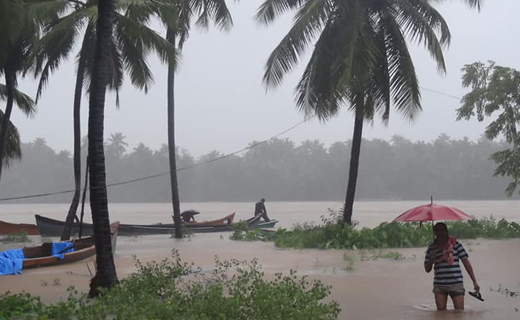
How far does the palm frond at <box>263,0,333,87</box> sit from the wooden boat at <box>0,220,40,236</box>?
11.1m

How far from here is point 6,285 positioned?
1019 cm

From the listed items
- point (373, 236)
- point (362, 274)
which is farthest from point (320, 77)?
point (362, 274)

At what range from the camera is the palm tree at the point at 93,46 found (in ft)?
41.1

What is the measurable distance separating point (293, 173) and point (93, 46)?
62753 millimetres

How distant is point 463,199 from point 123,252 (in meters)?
58.4

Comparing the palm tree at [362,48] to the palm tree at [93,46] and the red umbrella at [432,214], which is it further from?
the red umbrella at [432,214]

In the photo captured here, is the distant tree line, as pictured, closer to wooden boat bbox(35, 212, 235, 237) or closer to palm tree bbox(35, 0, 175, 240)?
wooden boat bbox(35, 212, 235, 237)

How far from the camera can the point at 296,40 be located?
15.9 m

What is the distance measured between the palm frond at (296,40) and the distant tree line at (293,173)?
177 feet

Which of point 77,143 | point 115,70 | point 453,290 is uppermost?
point 115,70

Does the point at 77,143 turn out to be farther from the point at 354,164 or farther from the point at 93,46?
the point at 354,164

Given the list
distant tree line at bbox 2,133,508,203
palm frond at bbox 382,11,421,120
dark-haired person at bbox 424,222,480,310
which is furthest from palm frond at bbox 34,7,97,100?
distant tree line at bbox 2,133,508,203

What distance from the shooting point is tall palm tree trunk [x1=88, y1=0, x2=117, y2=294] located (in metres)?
7.80

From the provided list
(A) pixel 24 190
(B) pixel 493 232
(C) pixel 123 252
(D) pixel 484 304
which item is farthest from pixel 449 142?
(D) pixel 484 304
